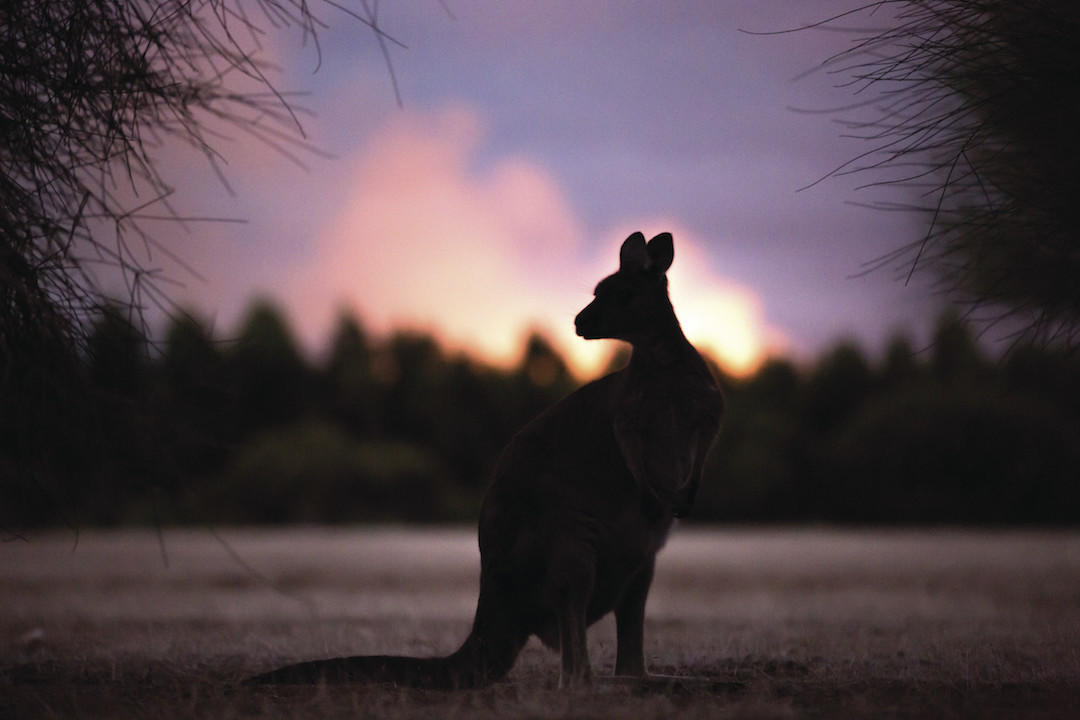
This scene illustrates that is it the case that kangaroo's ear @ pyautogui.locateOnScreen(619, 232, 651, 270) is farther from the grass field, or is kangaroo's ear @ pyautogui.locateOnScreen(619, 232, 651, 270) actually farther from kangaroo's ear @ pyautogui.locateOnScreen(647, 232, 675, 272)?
the grass field

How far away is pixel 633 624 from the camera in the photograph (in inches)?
198

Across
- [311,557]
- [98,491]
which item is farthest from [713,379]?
[311,557]

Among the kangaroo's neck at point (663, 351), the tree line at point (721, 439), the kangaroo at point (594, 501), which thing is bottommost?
the kangaroo at point (594, 501)

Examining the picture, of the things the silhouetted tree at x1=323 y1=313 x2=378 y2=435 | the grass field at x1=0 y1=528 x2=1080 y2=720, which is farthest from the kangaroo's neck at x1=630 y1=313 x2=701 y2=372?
the silhouetted tree at x1=323 y1=313 x2=378 y2=435

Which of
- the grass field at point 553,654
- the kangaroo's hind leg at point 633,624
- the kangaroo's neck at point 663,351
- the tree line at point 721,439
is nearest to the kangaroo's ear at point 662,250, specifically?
the kangaroo's neck at point 663,351

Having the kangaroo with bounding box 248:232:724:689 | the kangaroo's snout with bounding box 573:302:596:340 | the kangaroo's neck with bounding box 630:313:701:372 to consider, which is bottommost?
the kangaroo with bounding box 248:232:724:689

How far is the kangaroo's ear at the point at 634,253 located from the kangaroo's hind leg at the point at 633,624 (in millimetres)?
1372

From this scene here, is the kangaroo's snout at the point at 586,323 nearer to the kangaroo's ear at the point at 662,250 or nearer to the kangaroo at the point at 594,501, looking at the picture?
the kangaroo at the point at 594,501

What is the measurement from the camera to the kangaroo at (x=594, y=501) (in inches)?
184

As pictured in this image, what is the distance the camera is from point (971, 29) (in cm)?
507

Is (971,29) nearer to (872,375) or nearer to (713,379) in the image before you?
(713,379)

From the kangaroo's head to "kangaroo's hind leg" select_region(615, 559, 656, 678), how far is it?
42.6 inches

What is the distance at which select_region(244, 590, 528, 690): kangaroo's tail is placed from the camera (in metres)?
4.76

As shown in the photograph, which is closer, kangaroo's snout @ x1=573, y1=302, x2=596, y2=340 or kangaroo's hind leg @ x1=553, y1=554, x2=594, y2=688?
kangaroo's hind leg @ x1=553, y1=554, x2=594, y2=688
